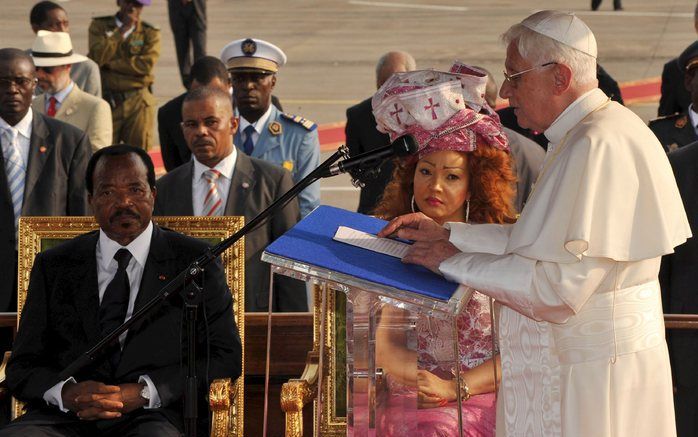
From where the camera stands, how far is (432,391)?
4.50m

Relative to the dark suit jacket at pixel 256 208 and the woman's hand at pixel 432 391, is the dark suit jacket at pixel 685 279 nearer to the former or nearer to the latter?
the woman's hand at pixel 432 391

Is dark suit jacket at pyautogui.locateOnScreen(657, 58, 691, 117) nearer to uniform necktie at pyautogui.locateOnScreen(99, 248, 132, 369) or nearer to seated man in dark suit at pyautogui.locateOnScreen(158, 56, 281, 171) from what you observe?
seated man in dark suit at pyautogui.locateOnScreen(158, 56, 281, 171)

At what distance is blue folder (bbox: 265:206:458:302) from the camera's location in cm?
389

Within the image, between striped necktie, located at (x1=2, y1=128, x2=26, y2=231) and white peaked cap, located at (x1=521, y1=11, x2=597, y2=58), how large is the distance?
3.49 meters

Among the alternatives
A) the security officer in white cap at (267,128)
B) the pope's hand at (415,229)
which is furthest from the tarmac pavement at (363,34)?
the pope's hand at (415,229)

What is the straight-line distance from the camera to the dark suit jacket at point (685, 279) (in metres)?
5.34

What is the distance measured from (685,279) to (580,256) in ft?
5.64

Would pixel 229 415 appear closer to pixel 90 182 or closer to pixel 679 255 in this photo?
pixel 90 182

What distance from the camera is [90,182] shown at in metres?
5.19

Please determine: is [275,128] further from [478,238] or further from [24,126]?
[478,238]

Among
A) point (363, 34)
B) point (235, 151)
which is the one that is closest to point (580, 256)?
point (235, 151)

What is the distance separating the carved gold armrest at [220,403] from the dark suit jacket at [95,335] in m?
0.07

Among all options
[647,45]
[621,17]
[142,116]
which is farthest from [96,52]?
[621,17]

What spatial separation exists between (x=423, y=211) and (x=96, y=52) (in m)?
6.19
